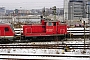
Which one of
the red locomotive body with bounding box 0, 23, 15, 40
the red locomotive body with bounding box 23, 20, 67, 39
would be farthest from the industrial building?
the red locomotive body with bounding box 0, 23, 15, 40

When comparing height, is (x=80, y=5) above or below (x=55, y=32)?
above

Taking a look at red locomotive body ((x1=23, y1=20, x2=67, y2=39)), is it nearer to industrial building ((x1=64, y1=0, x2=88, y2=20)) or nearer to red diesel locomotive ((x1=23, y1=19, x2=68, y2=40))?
red diesel locomotive ((x1=23, y1=19, x2=68, y2=40))

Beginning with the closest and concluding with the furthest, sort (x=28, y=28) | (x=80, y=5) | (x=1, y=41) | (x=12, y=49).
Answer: (x=12, y=49), (x=1, y=41), (x=28, y=28), (x=80, y=5)

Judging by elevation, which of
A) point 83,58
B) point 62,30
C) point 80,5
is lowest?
point 83,58

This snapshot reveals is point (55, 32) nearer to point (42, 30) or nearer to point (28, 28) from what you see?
point (42, 30)

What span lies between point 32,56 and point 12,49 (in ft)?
10.5

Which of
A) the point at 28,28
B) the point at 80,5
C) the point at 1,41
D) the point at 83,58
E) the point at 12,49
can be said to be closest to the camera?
the point at 83,58

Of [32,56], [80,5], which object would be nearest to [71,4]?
[80,5]

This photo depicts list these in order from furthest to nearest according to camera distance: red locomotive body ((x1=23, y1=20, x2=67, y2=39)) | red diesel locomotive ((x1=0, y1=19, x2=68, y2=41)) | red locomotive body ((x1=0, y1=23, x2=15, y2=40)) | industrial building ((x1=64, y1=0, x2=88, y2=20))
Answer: industrial building ((x1=64, y1=0, x2=88, y2=20)) < red locomotive body ((x1=23, y1=20, x2=67, y2=39)) < red diesel locomotive ((x1=0, y1=19, x2=68, y2=41)) < red locomotive body ((x1=0, y1=23, x2=15, y2=40))

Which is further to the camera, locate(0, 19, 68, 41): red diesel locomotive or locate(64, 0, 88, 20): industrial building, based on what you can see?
locate(64, 0, 88, 20): industrial building

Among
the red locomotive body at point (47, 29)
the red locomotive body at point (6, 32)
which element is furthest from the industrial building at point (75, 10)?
the red locomotive body at point (6, 32)

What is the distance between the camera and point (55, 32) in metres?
20.0

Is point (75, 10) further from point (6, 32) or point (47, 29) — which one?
point (6, 32)

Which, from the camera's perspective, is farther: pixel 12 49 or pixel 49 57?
pixel 12 49
